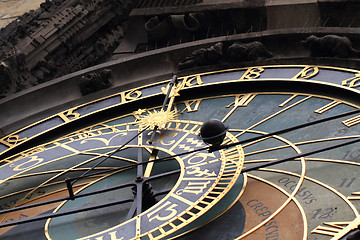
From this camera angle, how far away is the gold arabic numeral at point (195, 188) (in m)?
7.57

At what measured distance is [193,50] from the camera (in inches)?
415

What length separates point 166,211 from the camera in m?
7.44

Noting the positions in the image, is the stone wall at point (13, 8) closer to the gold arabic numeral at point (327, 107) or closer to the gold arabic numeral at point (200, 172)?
the gold arabic numeral at point (327, 107)

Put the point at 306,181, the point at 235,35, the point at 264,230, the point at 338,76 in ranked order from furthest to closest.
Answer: the point at 235,35, the point at 338,76, the point at 306,181, the point at 264,230

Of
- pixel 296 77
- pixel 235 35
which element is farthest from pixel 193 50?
pixel 296 77

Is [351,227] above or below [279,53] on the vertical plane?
below

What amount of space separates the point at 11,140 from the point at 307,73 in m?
3.13

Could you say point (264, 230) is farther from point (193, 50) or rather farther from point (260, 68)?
point (193, 50)

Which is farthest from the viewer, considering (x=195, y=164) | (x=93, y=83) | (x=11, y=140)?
(x=93, y=83)

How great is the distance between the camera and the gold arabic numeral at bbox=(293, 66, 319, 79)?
9320 millimetres

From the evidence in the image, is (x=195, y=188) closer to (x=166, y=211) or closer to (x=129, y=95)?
(x=166, y=211)

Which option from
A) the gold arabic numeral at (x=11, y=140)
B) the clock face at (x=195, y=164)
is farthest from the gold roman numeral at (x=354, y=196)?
the gold arabic numeral at (x=11, y=140)

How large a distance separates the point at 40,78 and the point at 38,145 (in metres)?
1.45

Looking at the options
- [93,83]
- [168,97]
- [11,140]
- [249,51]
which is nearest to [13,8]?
Result: [93,83]
